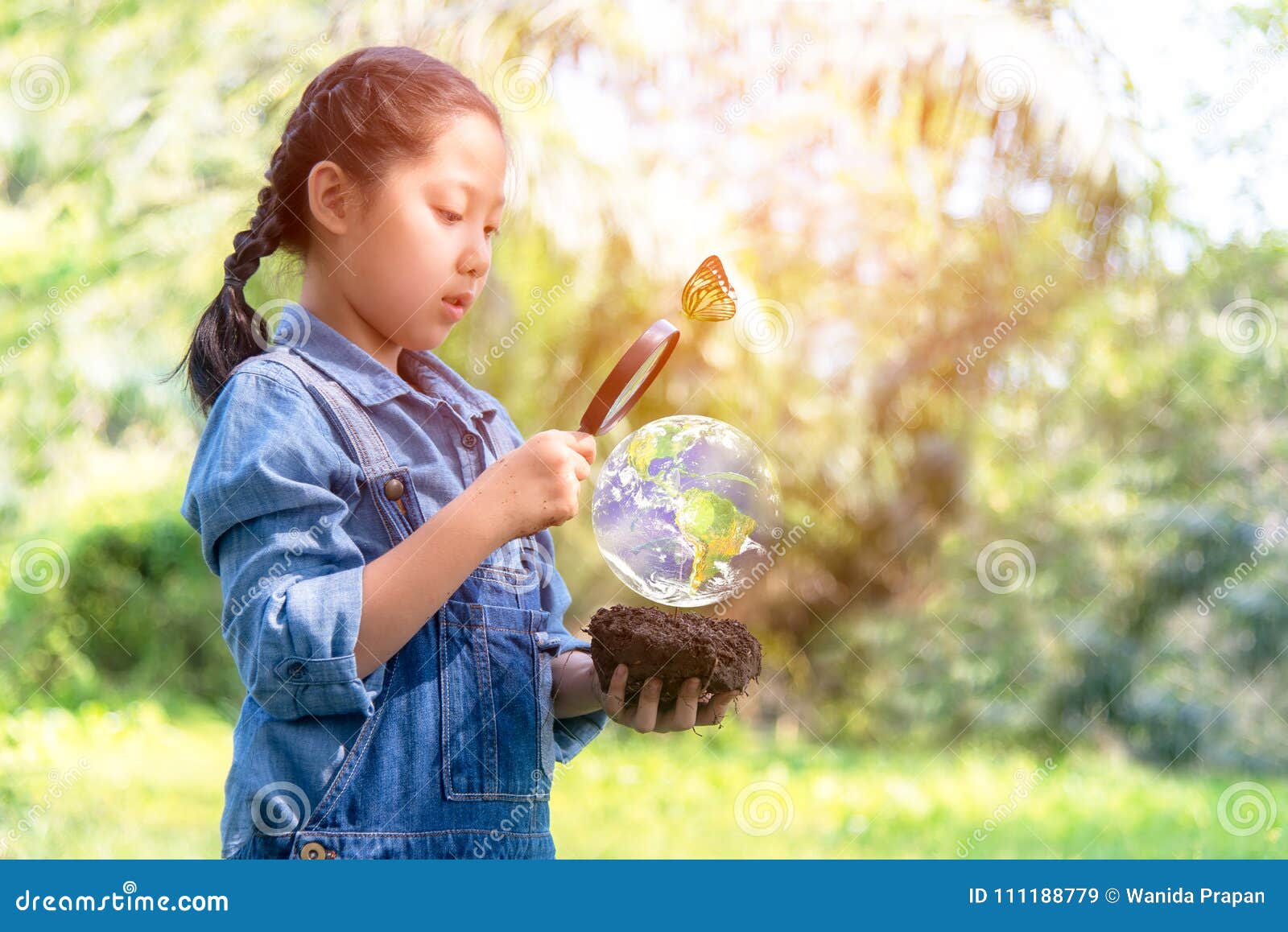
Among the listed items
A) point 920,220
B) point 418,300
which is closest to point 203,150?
point 920,220

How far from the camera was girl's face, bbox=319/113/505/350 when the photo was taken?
1.68 meters

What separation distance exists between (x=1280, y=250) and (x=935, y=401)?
7.20 feet

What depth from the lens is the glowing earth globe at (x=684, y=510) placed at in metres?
1.84

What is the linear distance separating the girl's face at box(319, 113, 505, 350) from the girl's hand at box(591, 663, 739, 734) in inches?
21.6

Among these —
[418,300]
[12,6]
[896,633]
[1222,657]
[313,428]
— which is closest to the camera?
[313,428]

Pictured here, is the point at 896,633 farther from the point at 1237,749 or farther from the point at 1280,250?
the point at 1280,250

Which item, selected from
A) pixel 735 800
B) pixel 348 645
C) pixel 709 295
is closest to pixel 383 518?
pixel 348 645

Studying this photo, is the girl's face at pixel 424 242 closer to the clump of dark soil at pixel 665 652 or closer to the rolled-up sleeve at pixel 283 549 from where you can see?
the rolled-up sleeve at pixel 283 549

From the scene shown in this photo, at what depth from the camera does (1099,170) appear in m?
6.48

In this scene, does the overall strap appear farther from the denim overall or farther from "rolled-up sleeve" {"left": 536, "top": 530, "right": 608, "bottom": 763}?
"rolled-up sleeve" {"left": 536, "top": 530, "right": 608, "bottom": 763}

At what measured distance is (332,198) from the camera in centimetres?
175

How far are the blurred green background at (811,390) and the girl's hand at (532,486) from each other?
337 cm

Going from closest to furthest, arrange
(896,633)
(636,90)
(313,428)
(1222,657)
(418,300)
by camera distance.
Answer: (313,428)
(418,300)
(636,90)
(1222,657)
(896,633)

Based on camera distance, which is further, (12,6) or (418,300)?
(12,6)
